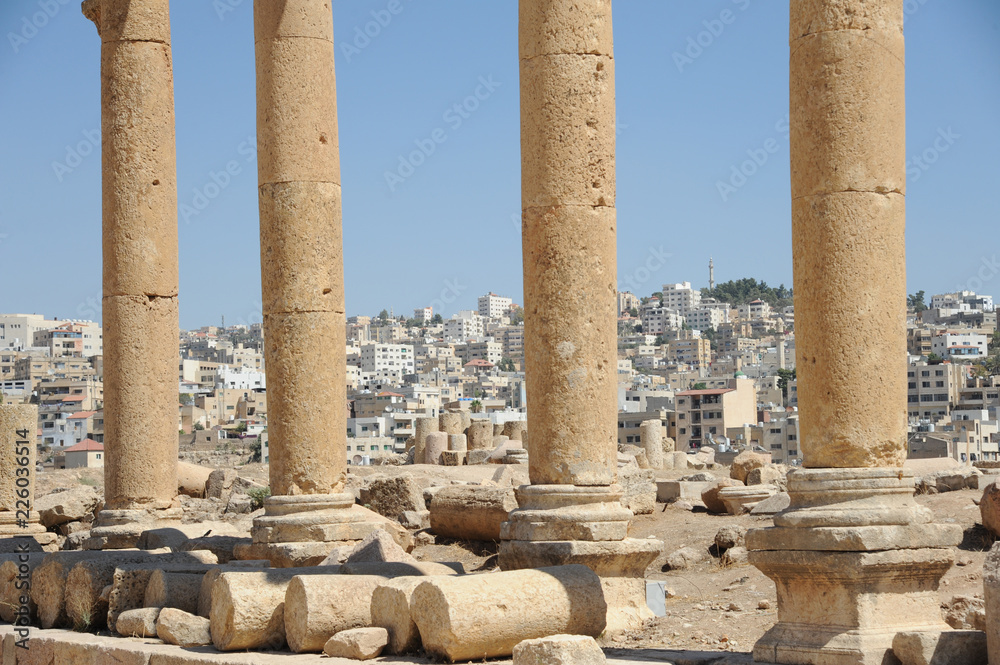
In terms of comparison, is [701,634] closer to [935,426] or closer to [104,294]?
[104,294]

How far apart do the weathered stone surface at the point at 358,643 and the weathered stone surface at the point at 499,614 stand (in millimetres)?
395

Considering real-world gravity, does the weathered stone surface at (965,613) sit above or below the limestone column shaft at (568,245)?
below

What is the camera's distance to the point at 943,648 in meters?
8.02

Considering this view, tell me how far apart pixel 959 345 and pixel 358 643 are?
153 metres

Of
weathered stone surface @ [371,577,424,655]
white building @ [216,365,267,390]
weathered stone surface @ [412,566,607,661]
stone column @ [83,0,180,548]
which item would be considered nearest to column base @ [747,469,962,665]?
weathered stone surface @ [412,566,607,661]

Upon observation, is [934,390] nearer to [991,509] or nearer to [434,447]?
[434,447]

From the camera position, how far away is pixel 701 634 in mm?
11156

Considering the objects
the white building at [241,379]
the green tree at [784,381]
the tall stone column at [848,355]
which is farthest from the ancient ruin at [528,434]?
the white building at [241,379]

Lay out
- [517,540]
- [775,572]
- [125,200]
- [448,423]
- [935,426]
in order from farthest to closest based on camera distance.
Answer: [935,426] → [448,423] → [125,200] → [517,540] → [775,572]

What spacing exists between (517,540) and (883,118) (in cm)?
534

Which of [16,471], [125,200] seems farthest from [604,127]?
[16,471]

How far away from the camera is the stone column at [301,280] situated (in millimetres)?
14008

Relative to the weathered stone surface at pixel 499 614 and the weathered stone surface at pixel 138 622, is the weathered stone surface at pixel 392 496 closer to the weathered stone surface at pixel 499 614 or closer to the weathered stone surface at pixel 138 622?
the weathered stone surface at pixel 138 622

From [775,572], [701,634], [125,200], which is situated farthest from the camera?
[125,200]
